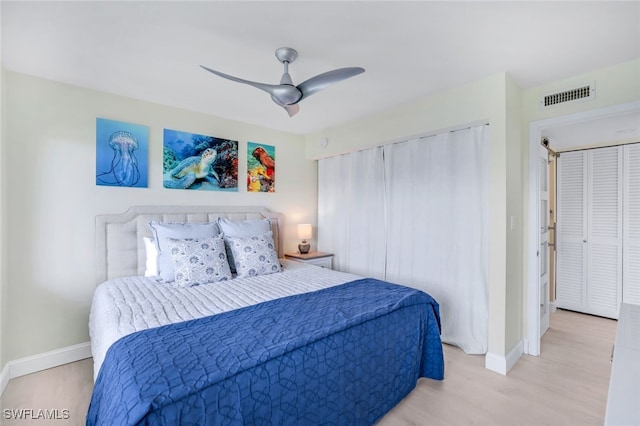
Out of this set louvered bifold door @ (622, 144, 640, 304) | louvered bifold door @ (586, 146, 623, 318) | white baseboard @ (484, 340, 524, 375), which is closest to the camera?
white baseboard @ (484, 340, 524, 375)

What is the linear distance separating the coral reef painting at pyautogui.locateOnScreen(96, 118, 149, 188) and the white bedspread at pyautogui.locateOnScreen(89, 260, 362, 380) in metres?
0.94

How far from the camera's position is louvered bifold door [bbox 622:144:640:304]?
3463 mm

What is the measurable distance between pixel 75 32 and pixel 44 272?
1910 mm

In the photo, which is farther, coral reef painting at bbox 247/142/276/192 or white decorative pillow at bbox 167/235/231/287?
coral reef painting at bbox 247/142/276/192

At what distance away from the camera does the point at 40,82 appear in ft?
8.26

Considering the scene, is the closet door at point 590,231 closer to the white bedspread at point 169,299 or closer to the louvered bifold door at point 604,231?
the louvered bifold door at point 604,231

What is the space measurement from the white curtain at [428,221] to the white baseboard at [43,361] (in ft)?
9.36

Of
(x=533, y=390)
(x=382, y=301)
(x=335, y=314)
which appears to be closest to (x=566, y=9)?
(x=382, y=301)

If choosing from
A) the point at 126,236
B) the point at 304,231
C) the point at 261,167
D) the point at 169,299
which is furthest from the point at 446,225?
the point at 126,236

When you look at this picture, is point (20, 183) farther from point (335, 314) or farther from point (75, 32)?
point (335, 314)

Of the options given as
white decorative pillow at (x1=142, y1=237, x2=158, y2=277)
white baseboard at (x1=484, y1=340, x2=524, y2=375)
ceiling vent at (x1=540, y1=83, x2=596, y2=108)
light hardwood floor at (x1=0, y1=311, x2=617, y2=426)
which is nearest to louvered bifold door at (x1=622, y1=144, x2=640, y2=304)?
light hardwood floor at (x1=0, y1=311, x2=617, y2=426)

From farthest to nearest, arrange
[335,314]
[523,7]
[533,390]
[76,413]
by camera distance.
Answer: [533,390], [76,413], [335,314], [523,7]

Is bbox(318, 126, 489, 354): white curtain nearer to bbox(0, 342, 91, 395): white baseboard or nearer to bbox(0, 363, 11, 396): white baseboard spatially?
bbox(0, 342, 91, 395): white baseboard

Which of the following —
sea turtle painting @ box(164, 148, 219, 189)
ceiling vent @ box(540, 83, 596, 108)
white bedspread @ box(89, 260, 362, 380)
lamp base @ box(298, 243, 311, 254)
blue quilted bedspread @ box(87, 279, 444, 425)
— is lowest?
blue quilted bedspread @ box(87, 279, 444, 425)
